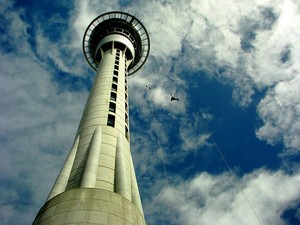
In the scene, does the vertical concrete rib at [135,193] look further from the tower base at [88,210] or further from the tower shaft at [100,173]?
the tower base at [88,210]

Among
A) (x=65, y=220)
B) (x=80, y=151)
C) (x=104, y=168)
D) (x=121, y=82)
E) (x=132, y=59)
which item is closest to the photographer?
(x=65, y=220)

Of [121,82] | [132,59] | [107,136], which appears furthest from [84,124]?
[132,59]

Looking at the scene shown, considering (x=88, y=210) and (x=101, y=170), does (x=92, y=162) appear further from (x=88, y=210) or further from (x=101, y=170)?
(x=88, y=210)

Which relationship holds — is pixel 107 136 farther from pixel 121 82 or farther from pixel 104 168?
pixel 121 82

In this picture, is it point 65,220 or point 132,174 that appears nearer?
point 65,220

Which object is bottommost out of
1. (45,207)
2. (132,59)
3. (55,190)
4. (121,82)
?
(45,207)

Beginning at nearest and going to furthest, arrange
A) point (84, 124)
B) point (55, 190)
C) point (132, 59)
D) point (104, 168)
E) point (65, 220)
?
1. point (65, 220)
2. point (55, 190)
3. point (104, 168)
4. point (84, 124)
5. point (132, 59)

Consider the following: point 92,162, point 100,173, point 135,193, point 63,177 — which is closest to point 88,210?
point 100,173
